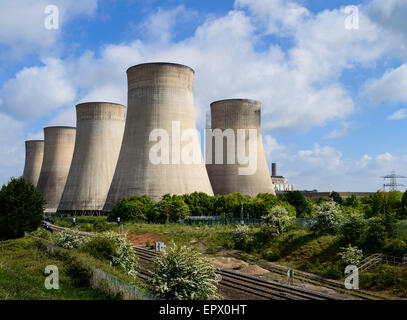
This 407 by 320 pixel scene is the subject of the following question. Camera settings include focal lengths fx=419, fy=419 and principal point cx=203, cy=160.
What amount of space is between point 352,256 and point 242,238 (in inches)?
285

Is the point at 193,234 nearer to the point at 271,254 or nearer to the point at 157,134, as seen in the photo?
the point at 271,254

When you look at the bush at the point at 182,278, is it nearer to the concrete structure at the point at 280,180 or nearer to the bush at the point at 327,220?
the bush at the point at 327,220

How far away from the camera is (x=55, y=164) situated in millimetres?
50969

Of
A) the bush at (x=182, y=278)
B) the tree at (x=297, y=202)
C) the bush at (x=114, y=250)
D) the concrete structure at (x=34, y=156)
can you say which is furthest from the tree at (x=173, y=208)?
the concrete structure at (x=34, y=156)

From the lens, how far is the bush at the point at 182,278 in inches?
367

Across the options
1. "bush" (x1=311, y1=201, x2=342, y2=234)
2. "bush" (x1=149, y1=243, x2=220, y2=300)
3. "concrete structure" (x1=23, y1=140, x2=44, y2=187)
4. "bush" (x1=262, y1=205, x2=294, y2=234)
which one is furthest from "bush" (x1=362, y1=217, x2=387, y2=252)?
"concrete structure" (x1=23, y1=140, x2=44, y2=187)

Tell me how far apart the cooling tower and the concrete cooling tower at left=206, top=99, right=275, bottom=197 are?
25.9ft

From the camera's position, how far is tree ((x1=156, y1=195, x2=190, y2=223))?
32312 millimetres

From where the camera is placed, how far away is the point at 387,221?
18.6 m

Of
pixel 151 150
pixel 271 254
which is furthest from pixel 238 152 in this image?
pixel 271 254

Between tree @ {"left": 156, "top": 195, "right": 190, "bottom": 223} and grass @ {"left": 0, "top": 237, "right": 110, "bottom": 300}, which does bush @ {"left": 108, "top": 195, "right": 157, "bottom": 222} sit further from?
grass @ {"left": 0, "top": 237, "right": 110, "bottom": 300}

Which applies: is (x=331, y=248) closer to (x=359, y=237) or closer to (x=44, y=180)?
(x=359, y=237)

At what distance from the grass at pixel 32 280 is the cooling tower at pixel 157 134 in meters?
15.6

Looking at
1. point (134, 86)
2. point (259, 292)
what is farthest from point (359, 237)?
point (134, 86)
